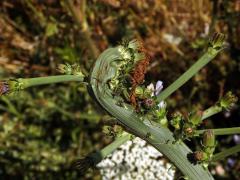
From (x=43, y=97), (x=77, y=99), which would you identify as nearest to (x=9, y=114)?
(x=43, y=97)

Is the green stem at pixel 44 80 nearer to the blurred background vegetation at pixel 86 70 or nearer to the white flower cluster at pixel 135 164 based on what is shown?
the white flower cluster at pixel 135 164

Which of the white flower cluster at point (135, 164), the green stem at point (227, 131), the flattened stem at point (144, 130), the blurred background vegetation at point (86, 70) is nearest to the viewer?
the flattened stem at point (144, 130)

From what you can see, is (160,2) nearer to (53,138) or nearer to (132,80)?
(53,138)

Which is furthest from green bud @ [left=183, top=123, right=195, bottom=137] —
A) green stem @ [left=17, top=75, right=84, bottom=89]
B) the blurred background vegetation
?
the blurred background vegetation

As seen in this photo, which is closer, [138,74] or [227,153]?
[138,74]

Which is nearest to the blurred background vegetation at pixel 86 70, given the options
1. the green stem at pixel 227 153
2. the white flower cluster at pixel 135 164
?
the white flower cluster at pixel 135 164

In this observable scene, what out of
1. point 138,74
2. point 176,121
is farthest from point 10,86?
point 176,121

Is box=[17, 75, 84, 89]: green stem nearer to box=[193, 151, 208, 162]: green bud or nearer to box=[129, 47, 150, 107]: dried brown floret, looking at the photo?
box=[129, 47, 150, 107]: dried brown floret

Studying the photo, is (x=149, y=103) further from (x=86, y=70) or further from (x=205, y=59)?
(x=86, y=70)
